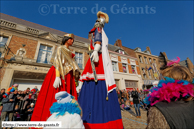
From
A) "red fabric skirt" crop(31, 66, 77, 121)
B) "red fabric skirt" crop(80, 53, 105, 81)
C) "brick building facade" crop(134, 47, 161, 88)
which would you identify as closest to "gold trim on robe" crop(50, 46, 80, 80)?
"red fabric skirt" crop(31, 66, 77, 121)

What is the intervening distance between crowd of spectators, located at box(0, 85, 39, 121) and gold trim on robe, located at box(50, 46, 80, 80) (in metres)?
3.94

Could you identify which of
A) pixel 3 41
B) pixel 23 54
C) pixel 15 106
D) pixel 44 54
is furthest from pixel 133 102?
pixel 3 41

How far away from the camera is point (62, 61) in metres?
1.95

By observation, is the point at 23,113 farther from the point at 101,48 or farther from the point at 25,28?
the point at 25,28

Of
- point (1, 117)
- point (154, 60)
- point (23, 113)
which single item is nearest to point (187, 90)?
point (1, 117)

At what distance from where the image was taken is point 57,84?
1.67 metres

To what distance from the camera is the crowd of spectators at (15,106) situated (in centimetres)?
382

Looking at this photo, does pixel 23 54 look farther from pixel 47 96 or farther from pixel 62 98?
pixel 62 98

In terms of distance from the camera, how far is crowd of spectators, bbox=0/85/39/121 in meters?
3.82

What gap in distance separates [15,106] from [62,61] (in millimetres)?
4713

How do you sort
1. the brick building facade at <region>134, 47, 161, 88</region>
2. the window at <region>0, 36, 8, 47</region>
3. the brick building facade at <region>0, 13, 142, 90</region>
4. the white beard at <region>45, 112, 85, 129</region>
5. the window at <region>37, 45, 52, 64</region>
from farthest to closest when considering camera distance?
the brick building facade at <region>134, 47, 161, 88</region>, the window at <region>37, 45, 52, 64</region>, the window at <region>0, 36, 8, 47</region>, the brick building facade at <region>0, 13, 142, 90</region>, the white beard at <region>45, 112, 85, 129</region>

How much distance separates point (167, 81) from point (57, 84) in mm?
1770

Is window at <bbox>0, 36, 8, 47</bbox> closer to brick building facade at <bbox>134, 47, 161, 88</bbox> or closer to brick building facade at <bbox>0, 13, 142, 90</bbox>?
brick building facade at <bbox>0, 13, 142, 90</bbox>

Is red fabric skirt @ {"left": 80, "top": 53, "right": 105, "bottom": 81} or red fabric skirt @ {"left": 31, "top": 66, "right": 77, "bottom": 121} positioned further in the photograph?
red fabric skirt @ {"left": 80, "top": 53, "right": 105, "bottom": 81}
